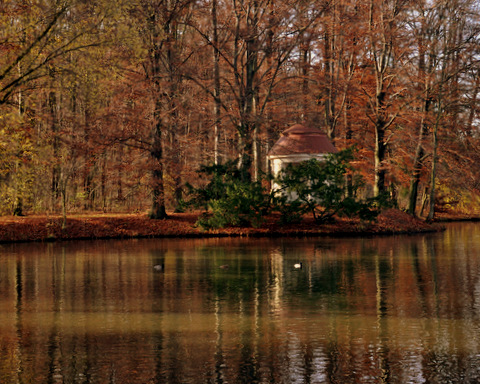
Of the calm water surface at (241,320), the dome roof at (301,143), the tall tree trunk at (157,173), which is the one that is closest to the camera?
the calm water surface at (241,320)

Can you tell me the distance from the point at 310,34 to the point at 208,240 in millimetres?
15567

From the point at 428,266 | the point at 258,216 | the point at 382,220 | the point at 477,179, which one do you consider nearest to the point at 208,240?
the point at 258,216

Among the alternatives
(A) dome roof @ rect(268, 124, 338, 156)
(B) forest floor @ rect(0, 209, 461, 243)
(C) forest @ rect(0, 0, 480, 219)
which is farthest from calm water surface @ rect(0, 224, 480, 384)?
(A) dome roof @ rect(268, 124, 338, 156)

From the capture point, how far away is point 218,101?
41062 millimetres

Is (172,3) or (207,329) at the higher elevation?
(172,3)

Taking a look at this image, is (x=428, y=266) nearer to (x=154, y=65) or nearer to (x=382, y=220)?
(x=382, y=220)

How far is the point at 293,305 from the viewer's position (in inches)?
560

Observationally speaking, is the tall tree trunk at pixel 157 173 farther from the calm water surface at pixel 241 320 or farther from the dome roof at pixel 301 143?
the calm water surface at pixel 241 320

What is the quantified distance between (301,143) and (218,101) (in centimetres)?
702

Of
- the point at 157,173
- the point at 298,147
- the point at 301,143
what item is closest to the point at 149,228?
the point at 157,173

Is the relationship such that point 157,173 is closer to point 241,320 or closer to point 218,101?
point 218,101

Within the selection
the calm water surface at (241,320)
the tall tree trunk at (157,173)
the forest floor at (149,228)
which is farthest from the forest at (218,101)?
the calm water surface at (241,320)

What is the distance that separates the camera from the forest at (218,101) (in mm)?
38062

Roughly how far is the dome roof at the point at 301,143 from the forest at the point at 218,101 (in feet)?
3.64
